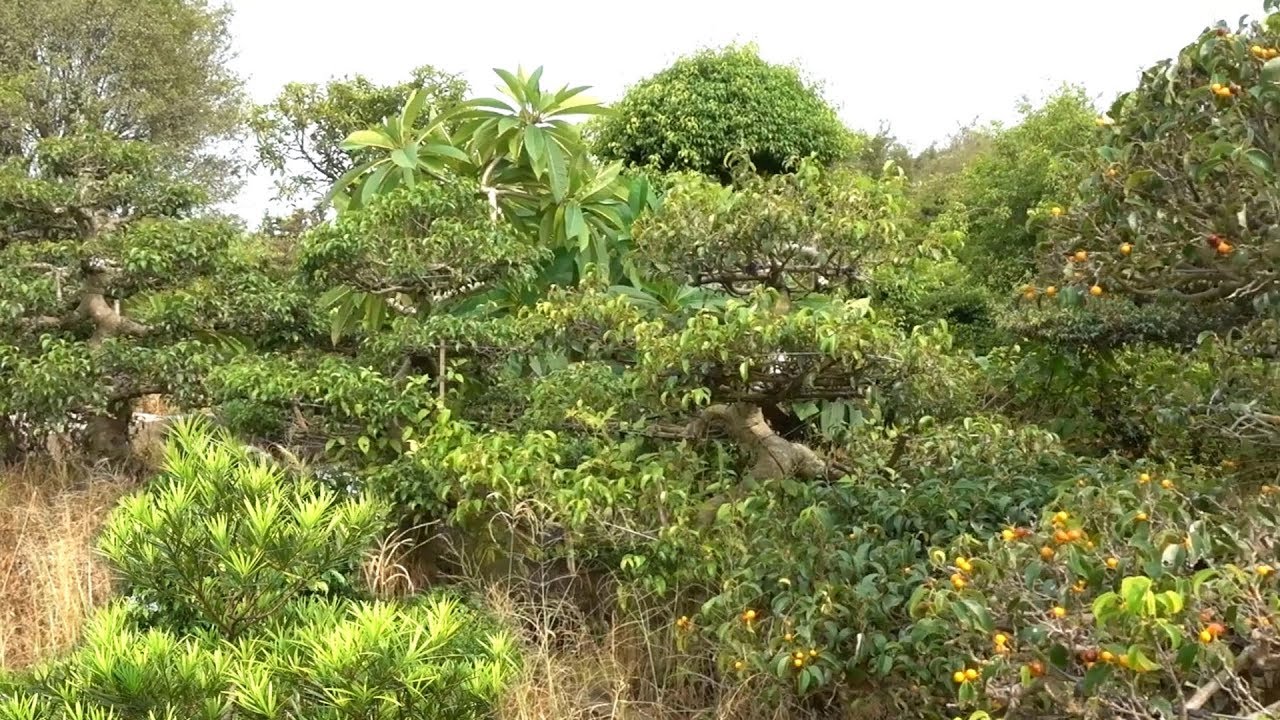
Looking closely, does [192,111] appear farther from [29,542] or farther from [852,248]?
[852,248]

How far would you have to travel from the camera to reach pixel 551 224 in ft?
10.9

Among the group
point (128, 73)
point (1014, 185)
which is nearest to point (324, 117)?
point (128, 73)

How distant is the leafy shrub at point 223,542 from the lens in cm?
151

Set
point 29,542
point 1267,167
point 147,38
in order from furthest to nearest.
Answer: point 147,38
point 29,542
point 1267,167

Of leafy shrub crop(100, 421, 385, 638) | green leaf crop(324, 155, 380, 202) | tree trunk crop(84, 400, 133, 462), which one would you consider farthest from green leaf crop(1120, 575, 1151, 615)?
tree trunk crop(84, 400, 133, 462)

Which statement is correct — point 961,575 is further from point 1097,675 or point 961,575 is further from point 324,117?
point 324,117

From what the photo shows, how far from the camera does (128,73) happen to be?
991cm

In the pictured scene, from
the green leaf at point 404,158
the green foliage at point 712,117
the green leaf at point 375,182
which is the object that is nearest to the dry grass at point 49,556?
the green leaf at point 375,182

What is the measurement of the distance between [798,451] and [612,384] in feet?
1.73

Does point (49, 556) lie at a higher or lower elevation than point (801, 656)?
higher

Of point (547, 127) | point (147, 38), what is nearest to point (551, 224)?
point (547, 127)

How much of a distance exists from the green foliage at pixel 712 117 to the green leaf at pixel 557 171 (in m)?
3.18

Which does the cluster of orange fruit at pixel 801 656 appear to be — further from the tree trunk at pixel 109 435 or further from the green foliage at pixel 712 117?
the green foliage at pixel 712 117

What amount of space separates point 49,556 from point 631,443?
71.9 inches
